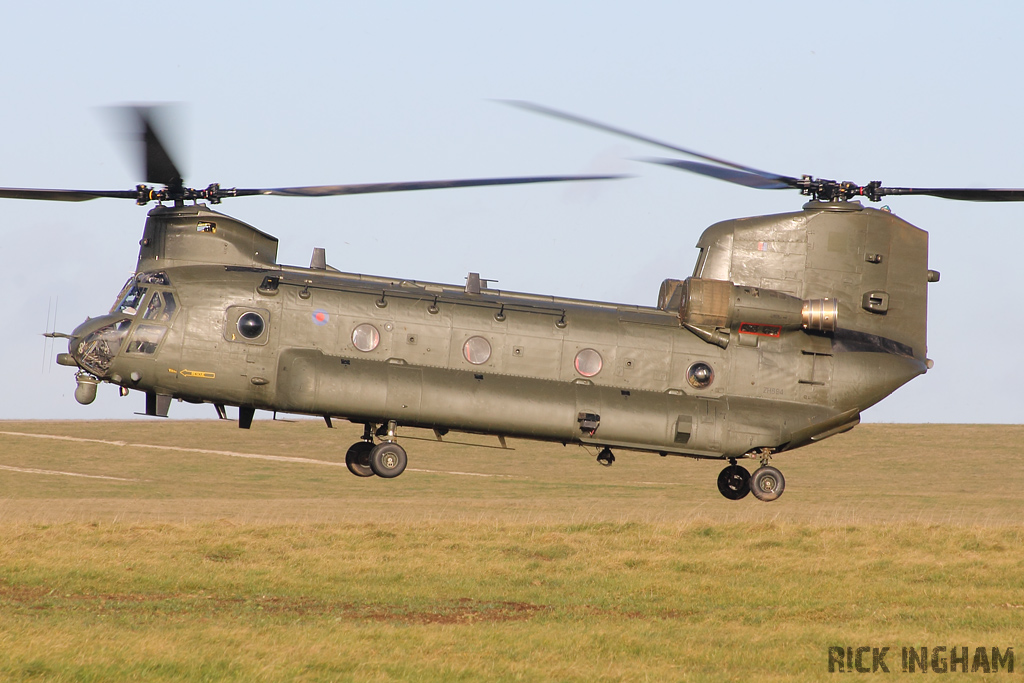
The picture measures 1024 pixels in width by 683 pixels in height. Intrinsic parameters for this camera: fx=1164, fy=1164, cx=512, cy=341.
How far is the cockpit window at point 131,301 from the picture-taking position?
72.9 ft

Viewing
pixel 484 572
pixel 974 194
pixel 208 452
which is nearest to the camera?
pixel 974 194

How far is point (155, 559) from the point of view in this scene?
4312cm

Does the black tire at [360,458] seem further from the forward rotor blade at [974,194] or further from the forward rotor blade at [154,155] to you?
the forward rotor blade at [974,194]

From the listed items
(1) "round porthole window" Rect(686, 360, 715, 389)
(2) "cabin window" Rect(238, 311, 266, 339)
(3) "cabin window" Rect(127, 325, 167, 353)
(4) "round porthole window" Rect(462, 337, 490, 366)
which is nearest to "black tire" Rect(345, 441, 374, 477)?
(4) "round porthole window" Rect(462, 337, 490, 366)

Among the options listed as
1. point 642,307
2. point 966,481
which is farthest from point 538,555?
point 966,481

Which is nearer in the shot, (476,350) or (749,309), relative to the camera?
(476,350)

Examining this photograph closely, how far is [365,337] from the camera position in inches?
891

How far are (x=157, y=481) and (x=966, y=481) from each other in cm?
5371

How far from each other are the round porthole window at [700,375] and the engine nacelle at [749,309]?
800 millimetres

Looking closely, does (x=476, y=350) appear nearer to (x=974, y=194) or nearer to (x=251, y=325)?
(x=251, y=325)

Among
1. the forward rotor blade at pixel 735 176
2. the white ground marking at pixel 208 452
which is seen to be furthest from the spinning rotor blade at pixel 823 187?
the white ground marking at pixel 208 452

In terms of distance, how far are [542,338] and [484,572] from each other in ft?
72.5

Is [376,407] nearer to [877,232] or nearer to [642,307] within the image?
[642,307]

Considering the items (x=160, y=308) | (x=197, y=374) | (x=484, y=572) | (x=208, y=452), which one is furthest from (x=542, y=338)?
(x=208, y=452)
